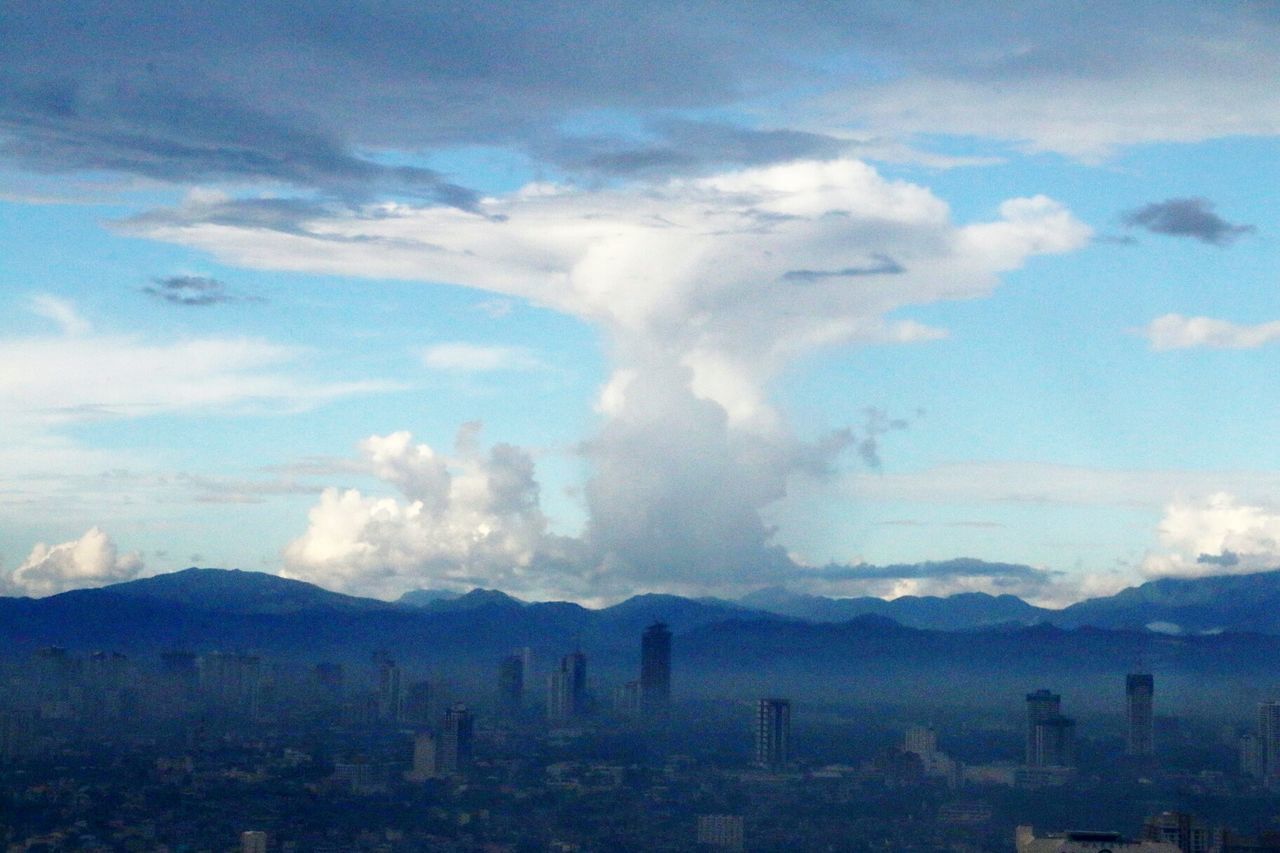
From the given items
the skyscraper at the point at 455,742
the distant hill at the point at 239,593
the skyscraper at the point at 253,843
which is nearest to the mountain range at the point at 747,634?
the distant hill at the point at 239,593

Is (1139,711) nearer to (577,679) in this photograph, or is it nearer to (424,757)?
(577,679)

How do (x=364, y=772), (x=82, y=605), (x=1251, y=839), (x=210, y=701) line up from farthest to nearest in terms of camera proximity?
(x=82, y=605), (x=210, y=701), (x=364, y=772), (x=1251, y=839)

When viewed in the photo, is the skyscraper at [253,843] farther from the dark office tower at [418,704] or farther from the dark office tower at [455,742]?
the dark office tower at [418,704]

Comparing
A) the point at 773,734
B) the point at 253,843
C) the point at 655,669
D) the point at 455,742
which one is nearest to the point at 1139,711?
the point at 773,734

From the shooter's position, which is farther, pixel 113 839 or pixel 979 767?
pixel 979 767

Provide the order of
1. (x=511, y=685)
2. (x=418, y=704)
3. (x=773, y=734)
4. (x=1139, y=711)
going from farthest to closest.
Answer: (x=511, y=685)
(x=418, y=704)
(x=1139, y=711)
(x=773, y=734)

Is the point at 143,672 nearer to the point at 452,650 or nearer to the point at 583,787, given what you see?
the point at 452,650

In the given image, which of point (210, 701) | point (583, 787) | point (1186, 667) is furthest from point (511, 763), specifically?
point (1186, 667)
